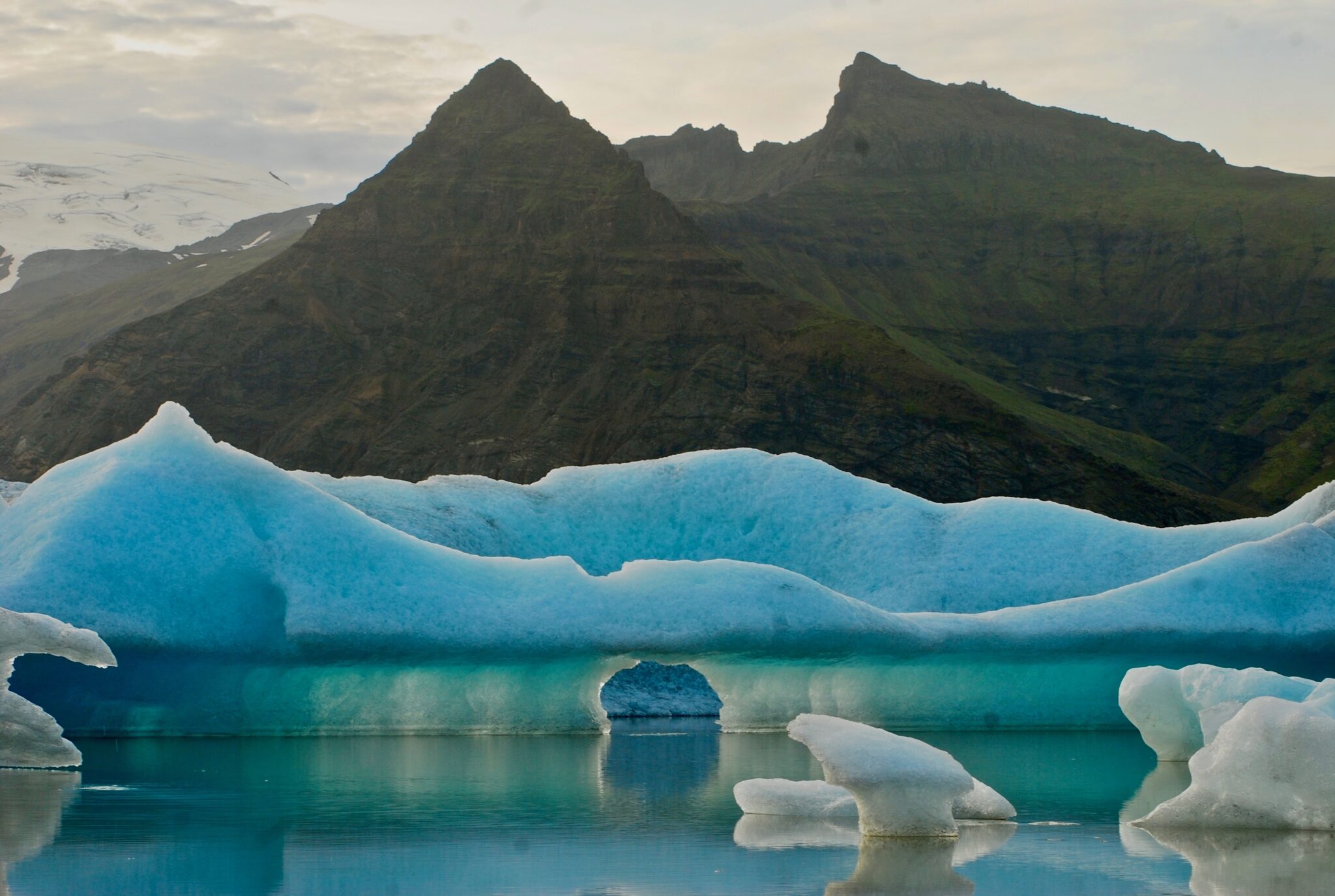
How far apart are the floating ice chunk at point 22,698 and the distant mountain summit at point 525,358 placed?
60.8m

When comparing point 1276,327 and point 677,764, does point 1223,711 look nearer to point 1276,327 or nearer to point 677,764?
point 677,764

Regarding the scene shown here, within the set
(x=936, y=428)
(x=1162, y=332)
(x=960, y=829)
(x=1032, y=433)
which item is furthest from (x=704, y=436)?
(x=960, y=829)

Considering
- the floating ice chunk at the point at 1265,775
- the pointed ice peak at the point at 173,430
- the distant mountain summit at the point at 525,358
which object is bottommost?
the floating ice chunk at the point at 1265,775

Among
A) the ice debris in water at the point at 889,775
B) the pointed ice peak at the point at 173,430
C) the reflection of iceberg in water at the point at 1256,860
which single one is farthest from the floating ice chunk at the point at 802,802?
the pointed ice peak at the point at 173,430

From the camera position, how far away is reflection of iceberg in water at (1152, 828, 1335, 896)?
855cm

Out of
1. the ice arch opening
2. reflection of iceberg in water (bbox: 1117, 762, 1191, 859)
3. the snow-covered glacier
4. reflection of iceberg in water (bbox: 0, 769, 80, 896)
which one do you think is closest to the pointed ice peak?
the snow-covered glacier

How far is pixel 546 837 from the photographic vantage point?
34.5ft

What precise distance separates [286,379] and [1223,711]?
2963 inches

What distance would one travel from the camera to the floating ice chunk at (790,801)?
11.8 m

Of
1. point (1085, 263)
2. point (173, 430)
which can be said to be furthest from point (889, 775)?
point (1085, 263)

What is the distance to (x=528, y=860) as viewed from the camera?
31.0 ft

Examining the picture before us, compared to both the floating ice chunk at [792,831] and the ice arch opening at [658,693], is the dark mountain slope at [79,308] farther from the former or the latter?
the floating ice chunk at [792,831]

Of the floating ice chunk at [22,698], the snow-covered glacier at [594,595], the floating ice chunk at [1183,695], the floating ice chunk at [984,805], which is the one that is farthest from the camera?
the snow-covered glacier at [594,595]

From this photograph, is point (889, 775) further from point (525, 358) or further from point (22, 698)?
point (525, 358)
